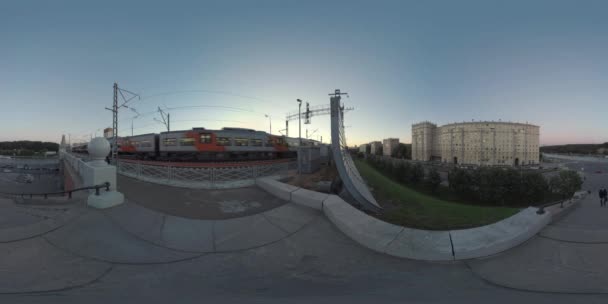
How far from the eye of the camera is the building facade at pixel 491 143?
286 feet

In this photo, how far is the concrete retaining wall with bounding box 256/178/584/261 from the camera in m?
3.74

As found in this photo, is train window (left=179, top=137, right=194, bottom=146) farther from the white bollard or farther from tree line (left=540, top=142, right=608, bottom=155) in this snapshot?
tree line (left=540, top=142, right=608, bottom=155)

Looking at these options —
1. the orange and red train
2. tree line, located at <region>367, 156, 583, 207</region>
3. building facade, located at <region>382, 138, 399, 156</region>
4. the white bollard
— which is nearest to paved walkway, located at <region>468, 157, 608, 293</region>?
the white bollard

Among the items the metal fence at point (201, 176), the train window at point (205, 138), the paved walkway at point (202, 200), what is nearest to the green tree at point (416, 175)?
the train window at point (205, 138)

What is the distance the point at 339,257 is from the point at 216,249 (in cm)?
212

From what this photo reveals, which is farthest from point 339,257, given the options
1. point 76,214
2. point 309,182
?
point 309,182

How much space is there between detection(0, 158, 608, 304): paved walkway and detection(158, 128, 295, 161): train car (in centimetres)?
1852

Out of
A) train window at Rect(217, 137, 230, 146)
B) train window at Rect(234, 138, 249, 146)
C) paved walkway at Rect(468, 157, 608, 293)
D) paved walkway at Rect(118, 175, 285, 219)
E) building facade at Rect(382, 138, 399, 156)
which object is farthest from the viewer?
building facade at Rect(382, 138, 399, 156)

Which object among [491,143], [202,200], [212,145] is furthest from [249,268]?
[491,143]

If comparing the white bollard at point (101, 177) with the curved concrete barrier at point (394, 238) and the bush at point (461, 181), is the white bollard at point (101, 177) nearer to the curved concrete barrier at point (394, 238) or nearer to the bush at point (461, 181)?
the curved concrete barrier at point (394, 238)

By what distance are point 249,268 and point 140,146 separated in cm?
3063

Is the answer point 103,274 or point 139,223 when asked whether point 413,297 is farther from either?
point 139,223

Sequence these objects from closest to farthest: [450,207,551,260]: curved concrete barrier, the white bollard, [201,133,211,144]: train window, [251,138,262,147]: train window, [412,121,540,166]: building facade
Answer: [450,207,551,260]: curved concrete barrier
the white bollard
[201,133,211,144]: train window
[251,138,262,147]: train window
[412,121,540,166]: building facade

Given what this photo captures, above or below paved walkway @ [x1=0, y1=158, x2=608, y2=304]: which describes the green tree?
below
